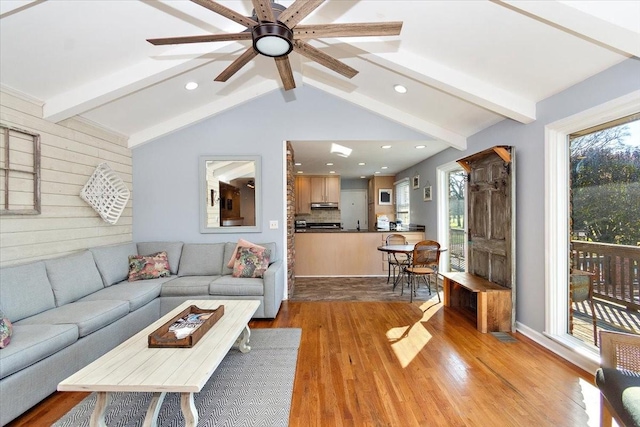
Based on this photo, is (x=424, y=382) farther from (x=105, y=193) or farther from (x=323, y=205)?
(x=323, y=205)

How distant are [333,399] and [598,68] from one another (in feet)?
10.1

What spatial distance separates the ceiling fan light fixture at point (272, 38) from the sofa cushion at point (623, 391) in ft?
8.26

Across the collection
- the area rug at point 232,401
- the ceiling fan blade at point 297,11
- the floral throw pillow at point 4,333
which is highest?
the ceiling fan blade at point 297,11

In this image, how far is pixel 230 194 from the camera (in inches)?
177

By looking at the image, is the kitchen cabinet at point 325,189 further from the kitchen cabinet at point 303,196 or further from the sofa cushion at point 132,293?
the sofa cushion at point 132,293

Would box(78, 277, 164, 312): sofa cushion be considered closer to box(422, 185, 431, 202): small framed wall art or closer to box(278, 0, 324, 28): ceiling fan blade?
box(278, 0, 324, 28): ceiling fan blade

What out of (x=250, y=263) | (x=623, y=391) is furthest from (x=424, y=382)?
(x=250, y=263)

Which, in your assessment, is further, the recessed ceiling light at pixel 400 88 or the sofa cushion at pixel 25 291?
the recessed ceiling light at pixel 400 88

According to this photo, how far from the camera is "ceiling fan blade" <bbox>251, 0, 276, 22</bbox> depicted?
62.1 inches

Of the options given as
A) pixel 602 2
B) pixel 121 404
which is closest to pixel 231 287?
pixel 121 404

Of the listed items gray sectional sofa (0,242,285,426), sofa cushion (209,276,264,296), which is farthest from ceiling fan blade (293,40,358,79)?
sofa cushion (209,276,264,296)

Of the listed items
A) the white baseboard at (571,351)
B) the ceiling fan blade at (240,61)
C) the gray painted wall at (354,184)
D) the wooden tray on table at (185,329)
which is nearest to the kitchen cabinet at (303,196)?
the gray painted wall at (354,184)

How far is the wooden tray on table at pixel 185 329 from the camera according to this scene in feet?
6.25

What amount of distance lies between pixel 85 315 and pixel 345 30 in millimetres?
2891
